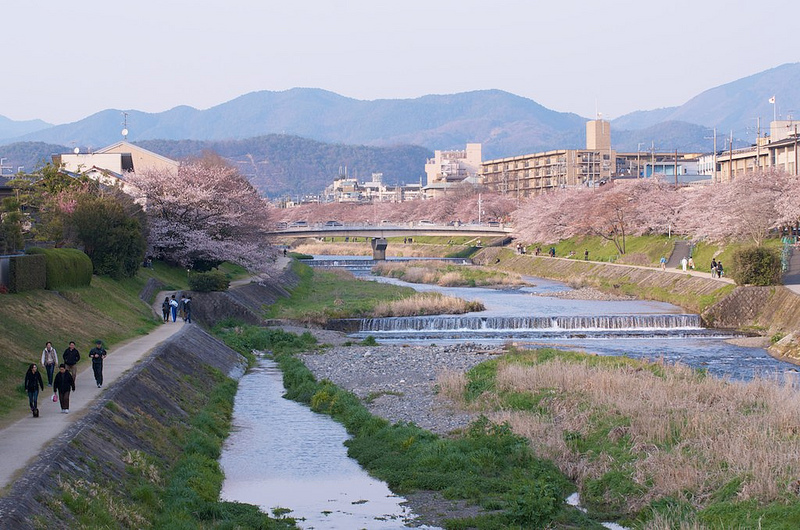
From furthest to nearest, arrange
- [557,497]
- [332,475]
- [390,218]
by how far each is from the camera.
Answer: [390,218] < [332,475] < [557,497]

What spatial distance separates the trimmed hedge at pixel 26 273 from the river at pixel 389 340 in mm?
7782

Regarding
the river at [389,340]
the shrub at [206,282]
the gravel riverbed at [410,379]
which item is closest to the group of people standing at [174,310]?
the river at [389,340]

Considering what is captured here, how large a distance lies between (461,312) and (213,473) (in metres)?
35.1

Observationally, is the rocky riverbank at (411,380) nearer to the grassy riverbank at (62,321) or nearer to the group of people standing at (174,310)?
the group of people standing at (174,310)

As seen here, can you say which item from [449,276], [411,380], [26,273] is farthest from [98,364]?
[449,276]

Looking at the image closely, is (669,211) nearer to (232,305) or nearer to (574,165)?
(232,305)

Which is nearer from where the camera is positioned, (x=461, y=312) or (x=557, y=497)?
(x=557, y=497)

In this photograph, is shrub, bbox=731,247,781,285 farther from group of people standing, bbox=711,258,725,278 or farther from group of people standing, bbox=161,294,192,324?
group of people standing, bbox=161,294,192,324

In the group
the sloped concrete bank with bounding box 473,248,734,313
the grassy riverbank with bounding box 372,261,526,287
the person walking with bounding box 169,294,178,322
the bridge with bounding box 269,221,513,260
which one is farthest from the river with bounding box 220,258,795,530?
the bridge with bounding box 269,221,513,260

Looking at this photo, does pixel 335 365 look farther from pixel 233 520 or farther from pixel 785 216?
pixel 785 216

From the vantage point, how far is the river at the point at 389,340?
1830 centimetres

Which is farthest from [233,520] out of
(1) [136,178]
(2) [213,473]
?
(1) [136,178]

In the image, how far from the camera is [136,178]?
57.5 m

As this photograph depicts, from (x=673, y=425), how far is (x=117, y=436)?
1119cm
